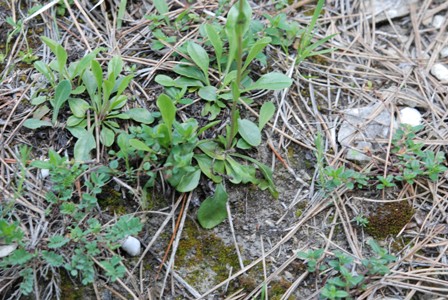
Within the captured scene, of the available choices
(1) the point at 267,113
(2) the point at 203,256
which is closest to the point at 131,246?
(2) the point at 203,256

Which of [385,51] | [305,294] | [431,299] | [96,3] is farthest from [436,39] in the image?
[96,3]

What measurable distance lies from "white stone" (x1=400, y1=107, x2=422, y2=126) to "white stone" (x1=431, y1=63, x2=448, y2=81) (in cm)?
26

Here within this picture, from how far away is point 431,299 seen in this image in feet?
6.37

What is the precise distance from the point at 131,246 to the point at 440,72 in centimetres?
171

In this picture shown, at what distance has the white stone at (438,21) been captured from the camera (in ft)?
8.91

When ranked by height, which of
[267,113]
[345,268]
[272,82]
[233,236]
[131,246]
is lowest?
[345,268]

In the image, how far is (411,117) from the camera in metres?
2.39

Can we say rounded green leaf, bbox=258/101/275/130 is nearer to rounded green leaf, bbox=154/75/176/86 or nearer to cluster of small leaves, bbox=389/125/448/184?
rounded green leaf, bbox=154/75/176/86

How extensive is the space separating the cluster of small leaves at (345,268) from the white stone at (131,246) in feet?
2.01

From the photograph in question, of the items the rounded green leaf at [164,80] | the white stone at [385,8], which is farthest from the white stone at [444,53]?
the rounded green leaf at [164,80]

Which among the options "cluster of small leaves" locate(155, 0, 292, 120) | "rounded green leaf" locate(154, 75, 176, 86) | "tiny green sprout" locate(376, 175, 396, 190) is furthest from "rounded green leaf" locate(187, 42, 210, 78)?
"tiny green sprout" locate(376, 175, 396, 190)

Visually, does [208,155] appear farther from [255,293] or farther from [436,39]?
[436,39]

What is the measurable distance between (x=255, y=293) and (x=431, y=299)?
2.18 ft

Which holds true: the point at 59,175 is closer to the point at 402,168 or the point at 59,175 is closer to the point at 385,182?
the point at 385,182
